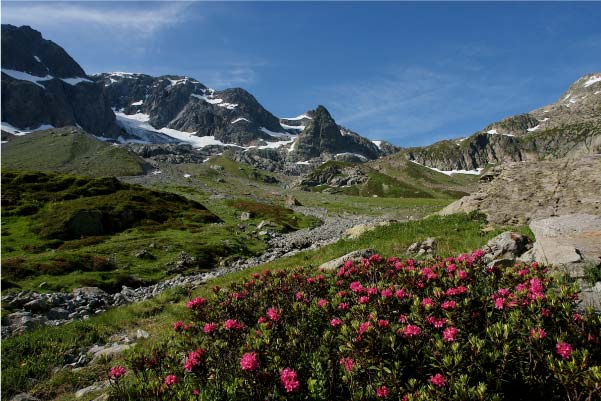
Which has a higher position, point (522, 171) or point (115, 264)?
point (522, 171)

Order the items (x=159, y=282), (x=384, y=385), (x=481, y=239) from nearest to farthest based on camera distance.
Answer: (x=384, y=385) → (x=481, y=239) → (x=159, y=282)

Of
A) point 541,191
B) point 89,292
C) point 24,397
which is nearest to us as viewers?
point 24,397

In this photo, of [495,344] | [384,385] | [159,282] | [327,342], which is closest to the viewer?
[384,385]

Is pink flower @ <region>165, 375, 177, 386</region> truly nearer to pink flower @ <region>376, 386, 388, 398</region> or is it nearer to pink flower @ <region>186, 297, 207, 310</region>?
pink flower @ <region>186, 297, 207, 310</region>

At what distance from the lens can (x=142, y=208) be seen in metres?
51.7

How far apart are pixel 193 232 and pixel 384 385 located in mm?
40389

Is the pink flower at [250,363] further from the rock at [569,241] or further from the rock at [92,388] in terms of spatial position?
the rock at [569,241]

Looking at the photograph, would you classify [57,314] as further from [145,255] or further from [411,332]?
[411,332]

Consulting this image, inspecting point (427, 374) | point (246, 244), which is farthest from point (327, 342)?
point (246, 244)

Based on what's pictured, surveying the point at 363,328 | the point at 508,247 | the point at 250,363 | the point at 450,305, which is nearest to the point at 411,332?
the point at 363,328

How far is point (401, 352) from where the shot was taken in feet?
15.6

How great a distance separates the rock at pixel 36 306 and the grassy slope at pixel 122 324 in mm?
4628

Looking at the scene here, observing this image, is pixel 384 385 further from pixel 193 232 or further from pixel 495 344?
pixel 193 232

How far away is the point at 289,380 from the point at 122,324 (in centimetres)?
1363
